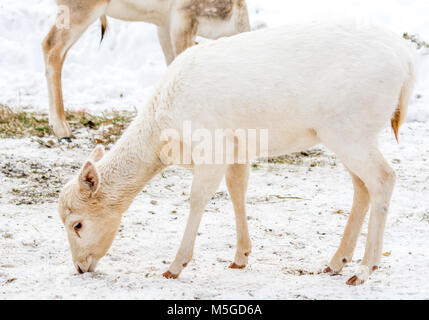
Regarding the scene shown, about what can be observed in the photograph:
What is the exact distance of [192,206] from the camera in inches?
148

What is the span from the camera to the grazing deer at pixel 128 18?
23.0 feet

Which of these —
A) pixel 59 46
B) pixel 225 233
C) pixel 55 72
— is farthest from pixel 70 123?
pixel 225 233

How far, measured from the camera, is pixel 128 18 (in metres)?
7.37

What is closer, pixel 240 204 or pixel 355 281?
pixel 355 281

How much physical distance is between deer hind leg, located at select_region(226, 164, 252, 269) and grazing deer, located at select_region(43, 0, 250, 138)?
11.2ft

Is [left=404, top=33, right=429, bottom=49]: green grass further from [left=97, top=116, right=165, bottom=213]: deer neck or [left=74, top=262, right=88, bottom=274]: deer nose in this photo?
[left=74, top=262, right=88, bottom=274]: deer nose

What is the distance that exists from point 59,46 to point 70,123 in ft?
3.92

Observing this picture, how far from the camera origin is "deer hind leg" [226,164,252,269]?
4.10m

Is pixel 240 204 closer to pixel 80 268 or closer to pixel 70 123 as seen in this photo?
pixel 80 268

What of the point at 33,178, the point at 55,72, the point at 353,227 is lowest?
the point at 33,178

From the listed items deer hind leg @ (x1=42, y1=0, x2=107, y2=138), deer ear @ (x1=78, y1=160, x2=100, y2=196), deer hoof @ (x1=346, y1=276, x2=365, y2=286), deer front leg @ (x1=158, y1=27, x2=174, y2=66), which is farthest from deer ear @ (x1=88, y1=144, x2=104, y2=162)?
deer front leg @ (x1=158, y1=27, x2=174, y2=66)

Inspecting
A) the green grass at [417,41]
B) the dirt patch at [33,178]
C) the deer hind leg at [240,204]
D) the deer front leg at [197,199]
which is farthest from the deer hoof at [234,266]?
the green grass at [417,41]
